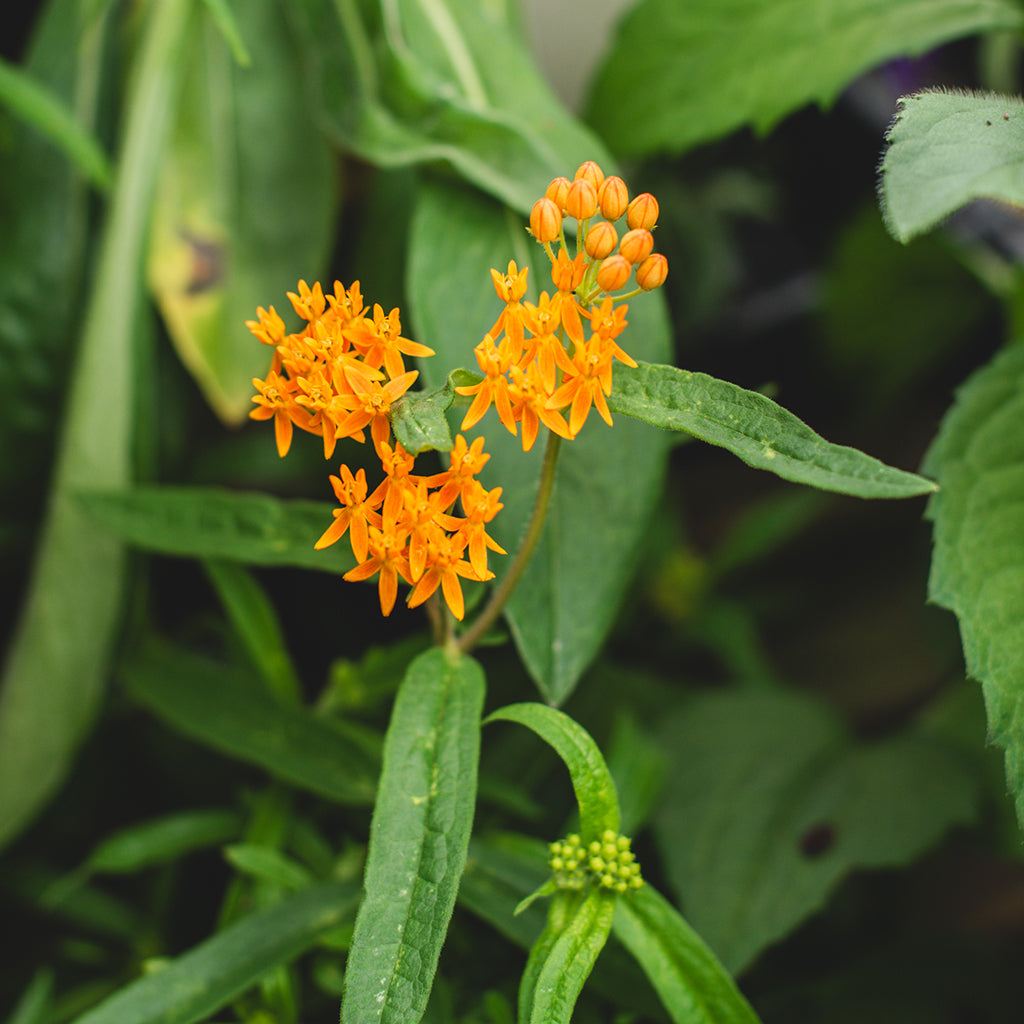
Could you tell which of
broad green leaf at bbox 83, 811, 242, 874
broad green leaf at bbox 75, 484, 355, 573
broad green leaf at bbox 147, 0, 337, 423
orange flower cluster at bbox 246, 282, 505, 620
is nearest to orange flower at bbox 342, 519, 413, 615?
orange flower cluster at bbox 246, 282, 505, 620

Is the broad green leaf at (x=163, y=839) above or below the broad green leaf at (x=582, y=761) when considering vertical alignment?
below

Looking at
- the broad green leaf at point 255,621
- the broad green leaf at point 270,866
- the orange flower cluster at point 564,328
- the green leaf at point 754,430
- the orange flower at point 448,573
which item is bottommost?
the broad green leaf at point 270,866

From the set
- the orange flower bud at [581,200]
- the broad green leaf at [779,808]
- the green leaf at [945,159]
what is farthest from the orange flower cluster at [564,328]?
the broad green leaf at [779,808]

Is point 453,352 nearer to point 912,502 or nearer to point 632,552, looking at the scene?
point 632,552

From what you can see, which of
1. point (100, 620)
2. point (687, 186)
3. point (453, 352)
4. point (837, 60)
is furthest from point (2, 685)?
point (687, 186)

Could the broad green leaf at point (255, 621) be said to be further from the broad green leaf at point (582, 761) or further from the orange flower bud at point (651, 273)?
the orange flower bud at point (651, 273)
